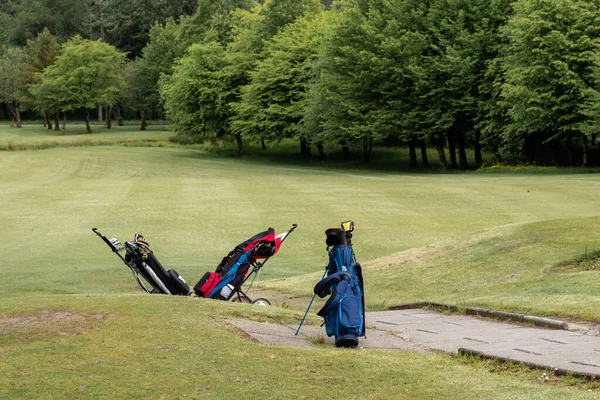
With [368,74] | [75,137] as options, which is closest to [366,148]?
[368,74]

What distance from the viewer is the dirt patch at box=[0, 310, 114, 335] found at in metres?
9.10

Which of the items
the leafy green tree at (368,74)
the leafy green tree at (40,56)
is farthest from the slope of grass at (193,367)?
the leafy green tree at (40,56)

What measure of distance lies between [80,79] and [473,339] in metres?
98.5

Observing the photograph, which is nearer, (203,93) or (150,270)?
(150,270)

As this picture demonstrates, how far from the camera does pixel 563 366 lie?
801 cm

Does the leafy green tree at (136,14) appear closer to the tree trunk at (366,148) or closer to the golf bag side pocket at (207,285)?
the tree trunk at (366,148)

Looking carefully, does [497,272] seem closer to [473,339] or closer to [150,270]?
[150,270]

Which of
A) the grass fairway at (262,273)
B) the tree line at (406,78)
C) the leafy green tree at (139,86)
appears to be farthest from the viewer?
the leafy green tree at (139,86)

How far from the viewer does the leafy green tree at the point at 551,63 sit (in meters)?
52.7

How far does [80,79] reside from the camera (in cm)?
10288

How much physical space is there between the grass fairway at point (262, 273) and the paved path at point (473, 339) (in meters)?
0.42

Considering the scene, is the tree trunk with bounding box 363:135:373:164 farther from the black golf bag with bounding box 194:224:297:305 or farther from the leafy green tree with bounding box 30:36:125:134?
the black golf bag with bounding box 194:224:297:305

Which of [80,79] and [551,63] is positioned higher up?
[80,79]

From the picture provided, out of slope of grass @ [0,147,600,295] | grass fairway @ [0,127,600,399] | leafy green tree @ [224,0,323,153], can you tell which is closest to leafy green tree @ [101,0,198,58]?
leafy green tree @ [224,0,323,153]
